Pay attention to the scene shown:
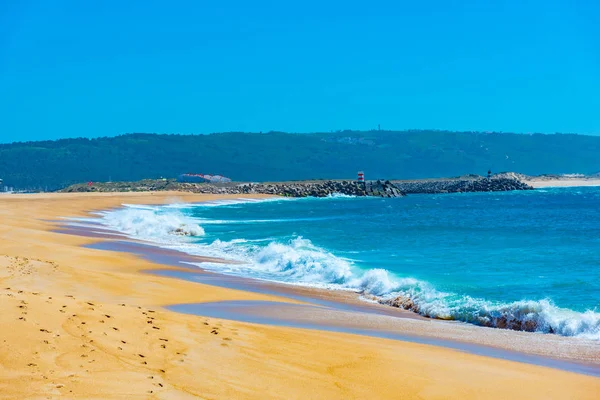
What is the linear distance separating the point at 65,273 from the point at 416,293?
7.54 m

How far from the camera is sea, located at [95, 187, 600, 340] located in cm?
1386

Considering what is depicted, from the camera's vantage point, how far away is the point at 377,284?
17.3m

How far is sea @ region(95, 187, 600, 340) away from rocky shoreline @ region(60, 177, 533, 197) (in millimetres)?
63928

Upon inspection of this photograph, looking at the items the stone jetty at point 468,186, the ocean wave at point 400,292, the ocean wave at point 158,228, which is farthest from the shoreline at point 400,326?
the stone jetty at point 468,186

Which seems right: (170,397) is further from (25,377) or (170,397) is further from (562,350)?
(562,350)

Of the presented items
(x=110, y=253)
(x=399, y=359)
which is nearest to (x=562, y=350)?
(x=399, y=359)

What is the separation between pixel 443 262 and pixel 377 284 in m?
5.41

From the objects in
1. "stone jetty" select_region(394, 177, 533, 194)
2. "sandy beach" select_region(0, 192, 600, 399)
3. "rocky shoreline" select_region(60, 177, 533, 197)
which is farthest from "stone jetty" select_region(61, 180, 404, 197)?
"sandy beach" select_region(0, 192, 600, 399)

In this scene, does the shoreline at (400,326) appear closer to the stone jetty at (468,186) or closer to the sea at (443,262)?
the sea at (443,262)

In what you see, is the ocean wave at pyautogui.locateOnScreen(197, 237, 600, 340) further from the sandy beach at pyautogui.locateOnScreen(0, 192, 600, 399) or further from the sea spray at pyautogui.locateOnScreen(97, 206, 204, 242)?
the sea spray at pyautogui.locateOnScreen(97, 206, 204, 242)

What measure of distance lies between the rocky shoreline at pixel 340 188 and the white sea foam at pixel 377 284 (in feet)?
→ 238

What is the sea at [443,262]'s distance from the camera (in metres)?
13.9

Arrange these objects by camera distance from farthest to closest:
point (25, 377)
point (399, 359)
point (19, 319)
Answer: point (399, 359)
point (19, 319)
point (25, 377)

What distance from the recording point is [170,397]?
6.73 m
